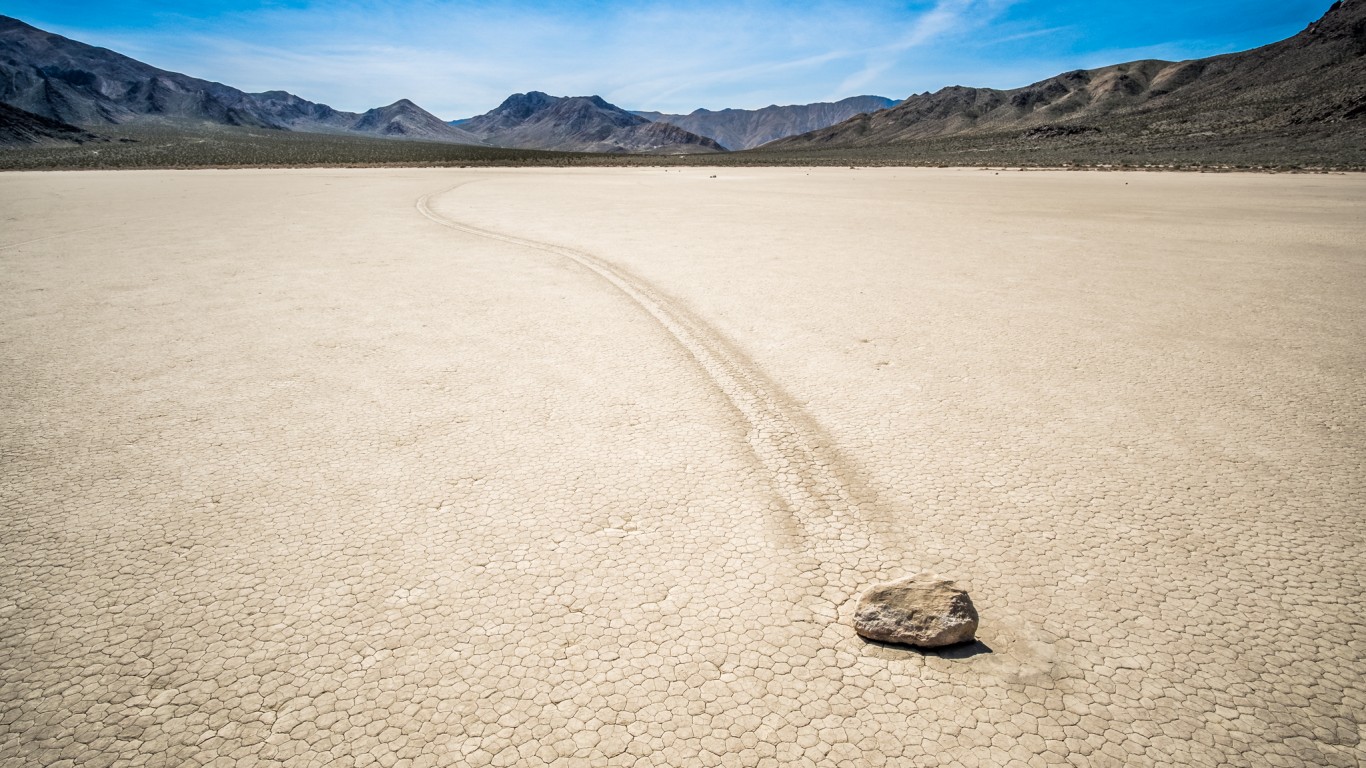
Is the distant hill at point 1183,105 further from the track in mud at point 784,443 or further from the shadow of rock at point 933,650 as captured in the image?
the shadow of rock at point 933,650

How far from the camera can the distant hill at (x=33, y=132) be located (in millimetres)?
87062

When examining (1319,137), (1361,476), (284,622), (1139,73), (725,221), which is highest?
(1139,73)

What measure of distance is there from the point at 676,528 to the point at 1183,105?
115 m

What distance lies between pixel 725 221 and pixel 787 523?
35.9ft

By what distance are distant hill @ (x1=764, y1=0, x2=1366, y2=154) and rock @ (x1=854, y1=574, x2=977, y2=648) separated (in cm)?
6336

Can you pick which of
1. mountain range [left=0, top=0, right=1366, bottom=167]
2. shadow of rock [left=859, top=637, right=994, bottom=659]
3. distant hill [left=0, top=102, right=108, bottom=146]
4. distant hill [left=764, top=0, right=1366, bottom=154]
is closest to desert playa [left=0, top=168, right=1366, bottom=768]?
shadow of rock [left=859, top=637, right=994, bottom=659]

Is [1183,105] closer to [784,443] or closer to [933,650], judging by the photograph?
[784,443]

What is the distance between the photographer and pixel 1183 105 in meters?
85.2

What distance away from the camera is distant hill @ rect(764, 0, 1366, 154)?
189 ft

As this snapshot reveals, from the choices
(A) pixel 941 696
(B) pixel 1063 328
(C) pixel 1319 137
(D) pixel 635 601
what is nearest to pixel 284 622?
(D) pixel 635 601

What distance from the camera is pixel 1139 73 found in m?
149

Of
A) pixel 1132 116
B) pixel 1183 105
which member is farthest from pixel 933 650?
pixel 1132 116

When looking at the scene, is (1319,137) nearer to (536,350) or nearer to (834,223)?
(834,223)

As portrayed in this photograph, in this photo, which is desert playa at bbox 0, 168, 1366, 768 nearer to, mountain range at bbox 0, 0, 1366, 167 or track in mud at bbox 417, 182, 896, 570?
track in mud at bbox 417, 182, 896, 570
